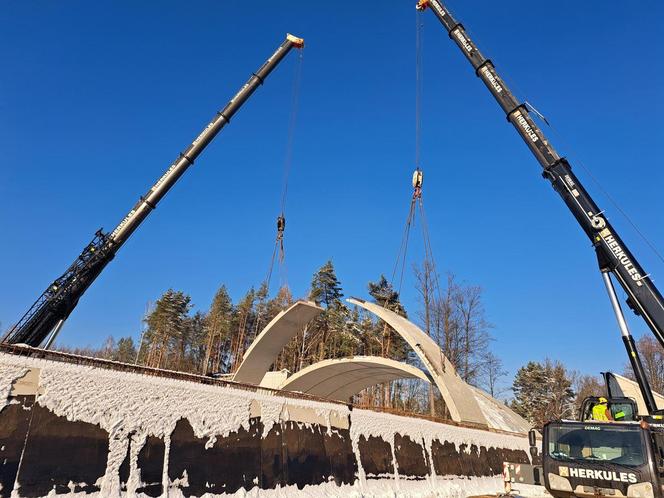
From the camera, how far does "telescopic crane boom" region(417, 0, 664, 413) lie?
1105 centimetres

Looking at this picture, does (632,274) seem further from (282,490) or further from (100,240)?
(100,240)

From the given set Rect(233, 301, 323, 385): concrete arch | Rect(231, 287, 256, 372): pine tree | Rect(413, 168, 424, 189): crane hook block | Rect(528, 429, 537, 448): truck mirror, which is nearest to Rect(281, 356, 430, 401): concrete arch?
Rect(233, 301, 323, 385): concrete arch

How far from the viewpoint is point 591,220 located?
12336 mm

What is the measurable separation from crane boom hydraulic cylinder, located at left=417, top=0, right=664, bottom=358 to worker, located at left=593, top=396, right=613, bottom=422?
85.5 inches

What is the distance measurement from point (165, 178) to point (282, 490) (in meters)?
14.2

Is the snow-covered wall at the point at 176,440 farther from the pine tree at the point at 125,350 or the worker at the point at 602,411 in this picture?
the pine tree at the point at 125,350

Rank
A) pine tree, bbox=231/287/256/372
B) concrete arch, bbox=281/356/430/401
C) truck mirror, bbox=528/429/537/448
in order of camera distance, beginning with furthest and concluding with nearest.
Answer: pine tree, bbox=231/287/256/372
concrete arch, bbox=281/356/430/401
truck mirror, bbox=528/429/537/448

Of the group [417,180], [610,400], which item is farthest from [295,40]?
[610,400]

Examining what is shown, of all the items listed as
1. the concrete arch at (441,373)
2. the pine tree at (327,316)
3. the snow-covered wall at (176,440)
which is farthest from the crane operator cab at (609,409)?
the pine tree at (327,316)

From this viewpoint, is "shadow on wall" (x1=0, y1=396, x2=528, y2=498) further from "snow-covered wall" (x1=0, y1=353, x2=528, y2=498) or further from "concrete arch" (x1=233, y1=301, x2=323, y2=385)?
"concrete arch" (x1=233, y1=301, x2=323, y2=385)

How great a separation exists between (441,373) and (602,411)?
984 cm

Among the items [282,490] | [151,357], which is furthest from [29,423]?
[151,357]

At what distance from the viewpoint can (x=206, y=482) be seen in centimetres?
697

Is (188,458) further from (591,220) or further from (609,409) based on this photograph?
(591,220)
